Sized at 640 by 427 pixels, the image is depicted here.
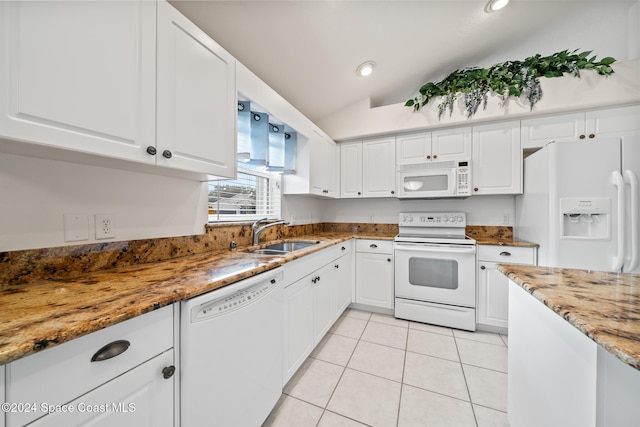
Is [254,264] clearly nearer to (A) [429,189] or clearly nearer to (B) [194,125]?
(B) [194,125]

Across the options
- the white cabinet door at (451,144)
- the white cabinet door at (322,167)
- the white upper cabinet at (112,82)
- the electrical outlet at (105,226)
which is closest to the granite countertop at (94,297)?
the electrical outlet at (105,226)

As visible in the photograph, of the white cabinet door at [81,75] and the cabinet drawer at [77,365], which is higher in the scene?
the white cabinet door at [81,75]

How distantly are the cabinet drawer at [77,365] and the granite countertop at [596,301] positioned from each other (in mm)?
1187

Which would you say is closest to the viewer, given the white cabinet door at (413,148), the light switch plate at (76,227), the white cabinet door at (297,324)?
the light switch plate at (76,227)

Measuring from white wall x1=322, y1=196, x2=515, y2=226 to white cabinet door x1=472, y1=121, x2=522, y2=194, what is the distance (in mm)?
358

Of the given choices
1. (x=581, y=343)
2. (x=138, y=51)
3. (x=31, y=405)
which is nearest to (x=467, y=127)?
(x=581, y=343)

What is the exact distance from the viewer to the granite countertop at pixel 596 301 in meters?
0.51

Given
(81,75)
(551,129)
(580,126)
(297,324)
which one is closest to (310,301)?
(297,324)

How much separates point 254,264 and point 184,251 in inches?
22.4

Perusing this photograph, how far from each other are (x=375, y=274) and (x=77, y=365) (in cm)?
249

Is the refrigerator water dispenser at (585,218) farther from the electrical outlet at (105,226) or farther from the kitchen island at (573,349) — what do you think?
the electrical outlet at (105,226)

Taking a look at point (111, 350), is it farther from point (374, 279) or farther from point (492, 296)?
point (492, 296)

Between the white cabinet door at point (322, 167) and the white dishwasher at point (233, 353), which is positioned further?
the white cabinet door at point (322, 167)

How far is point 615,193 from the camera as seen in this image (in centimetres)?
172
